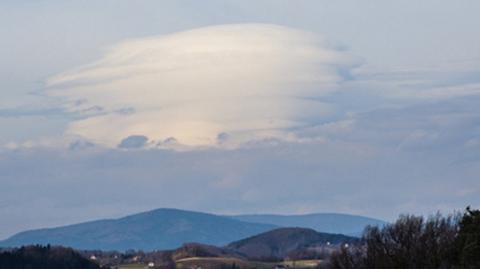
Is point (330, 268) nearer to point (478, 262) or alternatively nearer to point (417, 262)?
point (417, 262)

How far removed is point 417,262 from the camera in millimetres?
81000

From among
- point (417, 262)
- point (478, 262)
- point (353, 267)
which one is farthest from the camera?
point (353, 267)

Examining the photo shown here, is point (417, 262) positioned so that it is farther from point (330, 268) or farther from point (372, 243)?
point (330, 268)

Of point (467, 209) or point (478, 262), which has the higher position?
point (467, 209)

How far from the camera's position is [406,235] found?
83812mm

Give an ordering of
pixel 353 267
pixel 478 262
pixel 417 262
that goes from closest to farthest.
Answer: pixel 478 262, pixel 417 262, pixel 353 267

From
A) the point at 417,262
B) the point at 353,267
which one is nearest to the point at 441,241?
the point at 417,262

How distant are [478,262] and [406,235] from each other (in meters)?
9.53

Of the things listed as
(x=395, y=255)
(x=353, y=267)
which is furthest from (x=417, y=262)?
(x=353, y=267)

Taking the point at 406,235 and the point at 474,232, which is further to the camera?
the point at 406,235

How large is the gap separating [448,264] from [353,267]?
9453mm

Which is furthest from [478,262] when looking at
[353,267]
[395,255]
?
[353,267]

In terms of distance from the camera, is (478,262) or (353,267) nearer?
(478,262)

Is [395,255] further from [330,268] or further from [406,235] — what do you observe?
[330,268]
